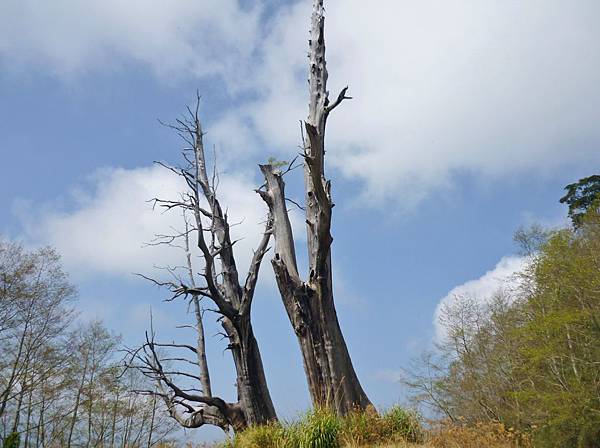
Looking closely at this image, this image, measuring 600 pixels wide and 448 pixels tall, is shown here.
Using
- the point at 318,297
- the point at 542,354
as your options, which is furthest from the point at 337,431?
the point at 542,354

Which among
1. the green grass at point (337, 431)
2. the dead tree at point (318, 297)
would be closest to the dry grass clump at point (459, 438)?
the green grass at point (337, 431)

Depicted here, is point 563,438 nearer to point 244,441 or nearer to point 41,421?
point 244,441

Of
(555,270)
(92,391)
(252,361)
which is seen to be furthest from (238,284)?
(555,270)

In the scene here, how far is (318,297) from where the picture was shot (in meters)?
9.99

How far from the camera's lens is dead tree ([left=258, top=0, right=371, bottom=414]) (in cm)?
947

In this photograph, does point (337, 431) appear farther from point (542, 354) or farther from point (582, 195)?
point (582, 195)

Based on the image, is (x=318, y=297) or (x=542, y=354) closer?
(x=318, y=297)

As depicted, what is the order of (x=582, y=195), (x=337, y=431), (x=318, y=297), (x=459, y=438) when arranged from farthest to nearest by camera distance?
(x=582, y=195)
(x=318, y=297)
(x=459, y=438)
(x=337, y=431)

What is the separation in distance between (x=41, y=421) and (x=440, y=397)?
658 inches

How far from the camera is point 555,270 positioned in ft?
67.9

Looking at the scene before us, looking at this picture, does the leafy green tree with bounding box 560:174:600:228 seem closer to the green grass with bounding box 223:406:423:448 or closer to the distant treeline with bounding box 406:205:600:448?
the distant treeline with bounding box 406:205:600:448

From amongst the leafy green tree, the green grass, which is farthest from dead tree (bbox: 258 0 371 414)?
the leafy green tree

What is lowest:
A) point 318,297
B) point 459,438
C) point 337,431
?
point 459,438

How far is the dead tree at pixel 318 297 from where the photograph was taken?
9469 millimetres
